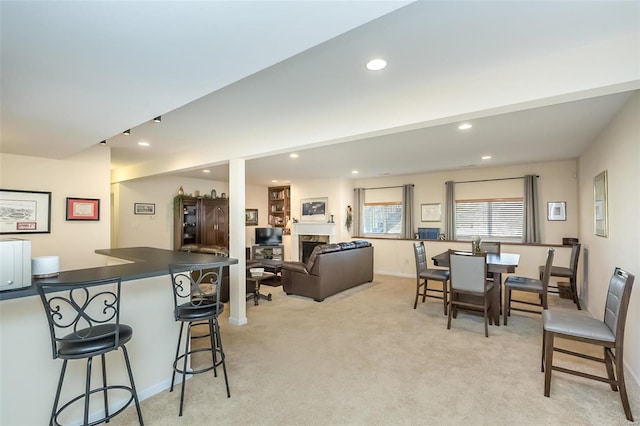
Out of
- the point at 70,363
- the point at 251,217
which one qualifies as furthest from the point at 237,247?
the point at 251,217

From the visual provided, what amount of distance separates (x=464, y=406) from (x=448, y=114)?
223cm

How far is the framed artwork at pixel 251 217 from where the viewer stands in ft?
29.9

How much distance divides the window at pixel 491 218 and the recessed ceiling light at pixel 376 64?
17.6ft

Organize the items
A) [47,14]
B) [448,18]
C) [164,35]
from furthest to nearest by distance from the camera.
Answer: [448,18] < [164,35] < [47,14]

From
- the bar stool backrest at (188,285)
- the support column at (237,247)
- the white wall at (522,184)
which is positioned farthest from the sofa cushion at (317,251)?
the white wall at (522,184)

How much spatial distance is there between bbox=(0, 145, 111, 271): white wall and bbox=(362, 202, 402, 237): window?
18.8 feet

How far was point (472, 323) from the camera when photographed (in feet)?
13.3

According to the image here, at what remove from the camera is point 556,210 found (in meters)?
5.80

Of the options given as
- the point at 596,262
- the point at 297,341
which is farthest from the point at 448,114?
the point at 596,262

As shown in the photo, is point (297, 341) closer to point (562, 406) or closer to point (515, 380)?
point (515, 380)

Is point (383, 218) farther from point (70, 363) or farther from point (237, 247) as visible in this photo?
point (70, 363)

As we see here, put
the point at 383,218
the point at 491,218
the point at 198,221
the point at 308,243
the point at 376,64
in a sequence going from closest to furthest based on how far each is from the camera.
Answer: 1. the point at 376,64
2. the point at 491,218
3. the point at 198,221
4. the point at 383,218
5. the point at 308,243

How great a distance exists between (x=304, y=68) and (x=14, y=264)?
2111mm

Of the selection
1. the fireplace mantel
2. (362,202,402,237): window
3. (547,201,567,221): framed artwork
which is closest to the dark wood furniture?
the fireplace mantel
